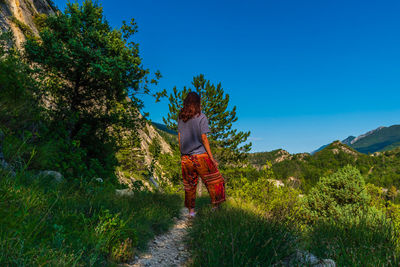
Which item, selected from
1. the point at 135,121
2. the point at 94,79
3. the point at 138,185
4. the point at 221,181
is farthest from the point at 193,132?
the point at 94,79

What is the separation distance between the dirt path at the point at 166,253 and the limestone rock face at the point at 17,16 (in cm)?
1555

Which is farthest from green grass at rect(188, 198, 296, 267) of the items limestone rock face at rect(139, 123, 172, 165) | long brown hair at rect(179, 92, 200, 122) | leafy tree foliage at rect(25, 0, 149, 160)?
limestone rock face at rect(139, 123, 172, 165)

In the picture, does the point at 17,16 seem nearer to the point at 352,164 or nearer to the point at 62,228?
the point at 62,228

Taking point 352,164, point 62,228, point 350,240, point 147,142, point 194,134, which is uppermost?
point 147,142

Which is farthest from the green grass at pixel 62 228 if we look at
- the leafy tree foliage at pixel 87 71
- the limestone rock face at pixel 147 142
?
the limestone rock face at pixel 147 142

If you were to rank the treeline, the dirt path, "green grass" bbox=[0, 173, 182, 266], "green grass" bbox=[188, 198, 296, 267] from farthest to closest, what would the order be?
the treeline → the dirt path → "green grass" bbox=[188, 198, 296, 267] → "green grass" bbox=[0, 173, 182, 266]

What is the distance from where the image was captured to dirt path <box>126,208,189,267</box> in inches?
114

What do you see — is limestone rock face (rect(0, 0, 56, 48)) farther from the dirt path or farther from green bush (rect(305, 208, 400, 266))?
green bush (rect(305, 208, 400, 266))

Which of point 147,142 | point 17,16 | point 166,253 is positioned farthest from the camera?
point 147,142

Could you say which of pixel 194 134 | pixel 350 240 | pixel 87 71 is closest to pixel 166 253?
pixel 194 134

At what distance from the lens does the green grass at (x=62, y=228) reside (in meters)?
1.59

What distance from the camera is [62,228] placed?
2.24 meters

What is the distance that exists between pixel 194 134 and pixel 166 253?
7.31ft

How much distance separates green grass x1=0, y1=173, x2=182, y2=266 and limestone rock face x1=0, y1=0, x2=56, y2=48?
14.8 metres
